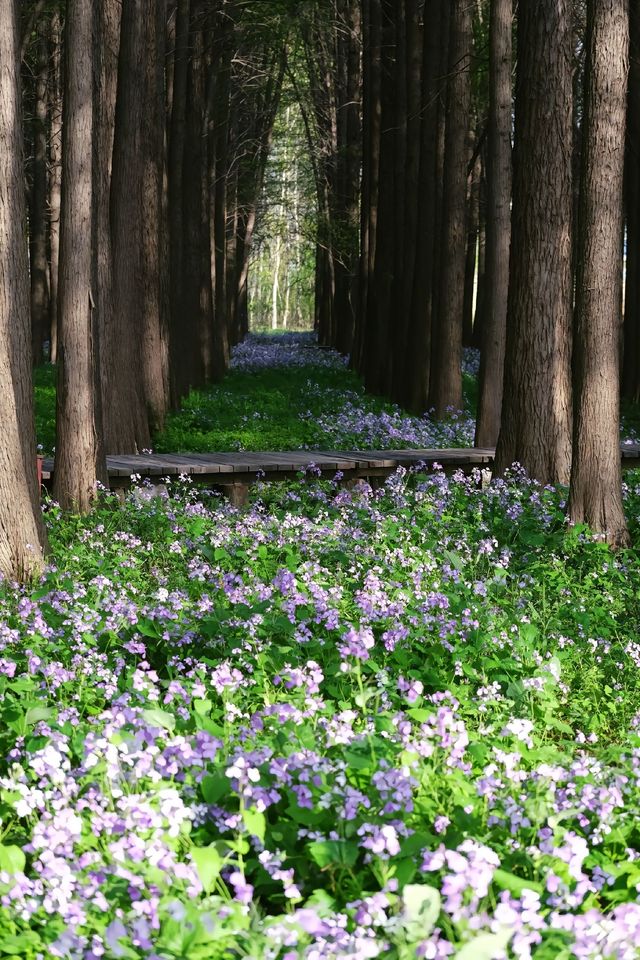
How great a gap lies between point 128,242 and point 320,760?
11191mm

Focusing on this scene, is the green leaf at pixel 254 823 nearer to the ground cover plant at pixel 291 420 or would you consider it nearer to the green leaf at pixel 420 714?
the green leaf at pixel 420 714

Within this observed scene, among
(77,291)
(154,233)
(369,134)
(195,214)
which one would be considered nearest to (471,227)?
(369,134)

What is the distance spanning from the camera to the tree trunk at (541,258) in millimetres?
10219

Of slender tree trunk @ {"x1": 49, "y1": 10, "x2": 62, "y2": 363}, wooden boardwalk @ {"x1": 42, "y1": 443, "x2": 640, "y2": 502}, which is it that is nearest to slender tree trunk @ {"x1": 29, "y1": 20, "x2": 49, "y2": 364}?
slender tree trunk @ {"x1": 49, "y1": 10, "x2": 62, "y2": 363}

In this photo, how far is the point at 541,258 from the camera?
34.1ft

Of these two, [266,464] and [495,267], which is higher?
[495,267]

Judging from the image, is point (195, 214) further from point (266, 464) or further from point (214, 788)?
Result: point (214, 788)

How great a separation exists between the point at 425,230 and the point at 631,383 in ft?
16.5

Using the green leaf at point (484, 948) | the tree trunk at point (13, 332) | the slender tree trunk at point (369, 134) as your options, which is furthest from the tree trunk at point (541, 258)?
the slender tree trunk at point (369, 134)

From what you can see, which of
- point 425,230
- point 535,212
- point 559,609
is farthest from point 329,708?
point 425,230

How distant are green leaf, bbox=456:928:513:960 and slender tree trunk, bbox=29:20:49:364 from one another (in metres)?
23.7

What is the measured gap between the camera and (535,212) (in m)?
10.3

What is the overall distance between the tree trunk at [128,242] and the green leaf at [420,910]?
10.8m

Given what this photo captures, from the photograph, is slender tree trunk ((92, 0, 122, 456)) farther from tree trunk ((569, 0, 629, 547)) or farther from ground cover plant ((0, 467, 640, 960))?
tree trunk ((569, 0, 629, 547))
